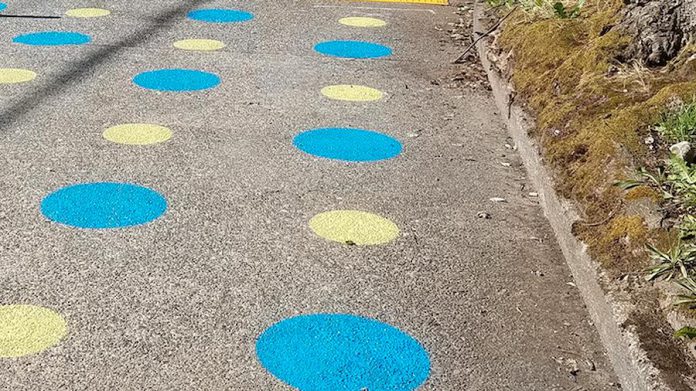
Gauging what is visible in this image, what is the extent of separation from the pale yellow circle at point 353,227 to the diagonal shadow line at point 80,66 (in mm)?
1964

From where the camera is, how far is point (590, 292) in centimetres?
302

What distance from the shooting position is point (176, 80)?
17.7 feet

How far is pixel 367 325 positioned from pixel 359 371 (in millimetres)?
265

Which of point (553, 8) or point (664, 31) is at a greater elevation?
point (664, 31)

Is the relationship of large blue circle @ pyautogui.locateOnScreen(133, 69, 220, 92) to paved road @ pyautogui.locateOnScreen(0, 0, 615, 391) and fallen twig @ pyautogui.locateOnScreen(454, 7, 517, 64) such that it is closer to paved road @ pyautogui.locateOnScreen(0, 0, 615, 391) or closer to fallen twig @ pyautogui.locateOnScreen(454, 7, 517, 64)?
paved road @ pyautogui.locateOnScreen(0, 0, 615, 391)

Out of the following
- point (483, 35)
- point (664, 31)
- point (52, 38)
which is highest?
point (664, 31)

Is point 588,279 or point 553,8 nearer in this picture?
point 588,279

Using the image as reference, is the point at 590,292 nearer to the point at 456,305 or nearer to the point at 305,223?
the point at 456,305

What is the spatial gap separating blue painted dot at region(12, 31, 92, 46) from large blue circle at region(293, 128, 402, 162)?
7.97ft

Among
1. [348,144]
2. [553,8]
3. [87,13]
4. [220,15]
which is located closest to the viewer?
[348,144]

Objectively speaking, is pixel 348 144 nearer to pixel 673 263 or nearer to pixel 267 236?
pixel 267 236

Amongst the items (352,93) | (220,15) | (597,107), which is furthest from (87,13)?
(597,107)

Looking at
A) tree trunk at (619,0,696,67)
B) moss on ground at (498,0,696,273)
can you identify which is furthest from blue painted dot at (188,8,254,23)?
tree trunk at (619,0,696,67)

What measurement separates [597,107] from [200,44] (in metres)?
3.21
